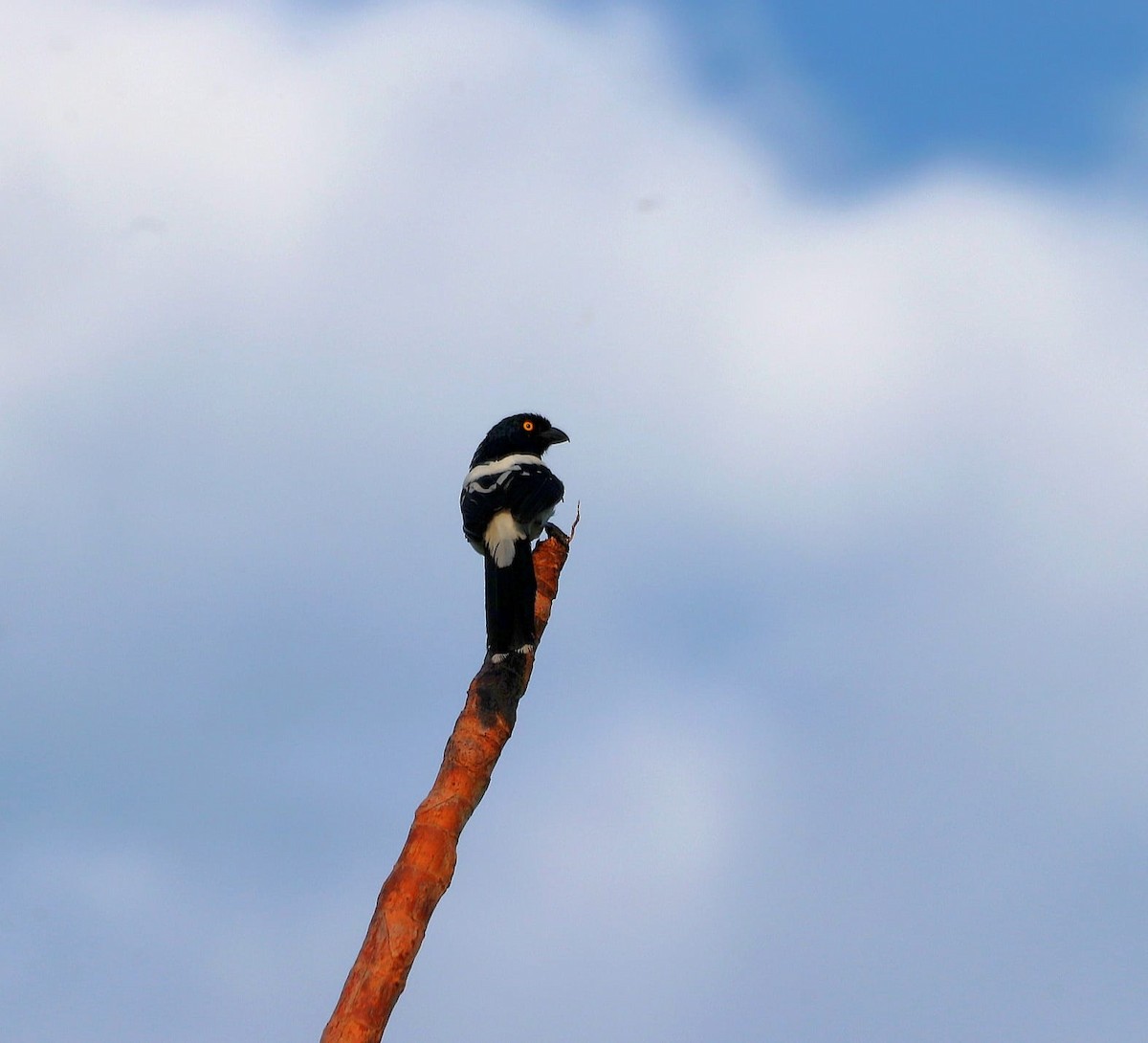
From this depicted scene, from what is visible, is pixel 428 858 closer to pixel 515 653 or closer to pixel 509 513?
pixel 515 653

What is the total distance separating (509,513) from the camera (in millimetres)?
11289

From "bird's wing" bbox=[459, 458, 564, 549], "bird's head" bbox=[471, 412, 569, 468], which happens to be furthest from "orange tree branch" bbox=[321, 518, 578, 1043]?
"bird's head" bbox=[471, 412, 569, 468]

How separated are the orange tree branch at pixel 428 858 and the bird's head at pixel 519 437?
3402mm

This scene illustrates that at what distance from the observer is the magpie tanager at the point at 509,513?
33.2ft

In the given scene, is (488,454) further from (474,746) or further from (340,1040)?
(340,1040)

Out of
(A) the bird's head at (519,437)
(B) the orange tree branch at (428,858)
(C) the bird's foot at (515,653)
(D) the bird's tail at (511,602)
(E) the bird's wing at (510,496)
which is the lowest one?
(B) the orange tree branch at (428,858)

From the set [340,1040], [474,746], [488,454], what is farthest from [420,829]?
[488,454]

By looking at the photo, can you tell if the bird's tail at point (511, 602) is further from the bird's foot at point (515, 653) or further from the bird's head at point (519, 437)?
the bird's head at point (519, 437)

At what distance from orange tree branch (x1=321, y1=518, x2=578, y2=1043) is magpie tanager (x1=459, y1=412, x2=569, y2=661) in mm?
387

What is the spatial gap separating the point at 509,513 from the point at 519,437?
6.59 feet

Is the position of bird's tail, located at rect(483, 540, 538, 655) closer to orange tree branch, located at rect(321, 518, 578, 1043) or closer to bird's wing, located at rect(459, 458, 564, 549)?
orange tree branch, located at rect(321, 518, 578, 1043)

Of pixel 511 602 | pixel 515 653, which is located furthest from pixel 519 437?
pixel 515 653

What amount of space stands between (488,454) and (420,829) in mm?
5506

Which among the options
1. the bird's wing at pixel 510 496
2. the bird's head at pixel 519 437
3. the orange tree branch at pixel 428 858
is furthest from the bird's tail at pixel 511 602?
the bird's head at pixel 519 437
